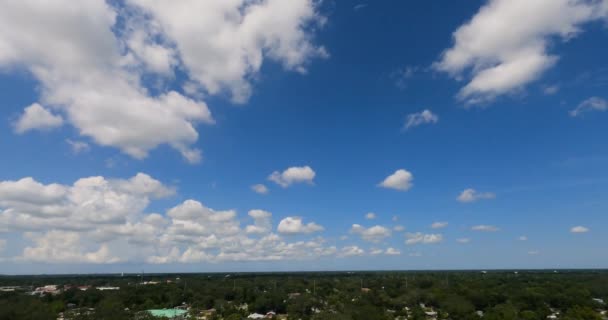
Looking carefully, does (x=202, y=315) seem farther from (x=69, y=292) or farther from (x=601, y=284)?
(x=601, y=284)

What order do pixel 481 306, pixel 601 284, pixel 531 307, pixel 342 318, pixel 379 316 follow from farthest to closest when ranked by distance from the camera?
pixel 601 284
pixel 481 306
pixel 531 307
pixel 379 316
pixel 342 318

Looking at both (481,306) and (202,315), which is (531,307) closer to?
(481,306)

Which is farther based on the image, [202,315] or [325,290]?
[325,290]

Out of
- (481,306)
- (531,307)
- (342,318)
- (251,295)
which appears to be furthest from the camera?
(251,295)

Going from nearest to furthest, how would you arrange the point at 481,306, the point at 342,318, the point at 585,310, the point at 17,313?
1. the point at 17,313
2. the point at 342,318
3. the point at 585,310
4. the point at 481,306

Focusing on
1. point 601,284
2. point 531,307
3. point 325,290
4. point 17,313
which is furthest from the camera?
point 325,290

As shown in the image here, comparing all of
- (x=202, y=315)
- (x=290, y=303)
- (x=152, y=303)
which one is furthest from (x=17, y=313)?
(x=290, y=303)

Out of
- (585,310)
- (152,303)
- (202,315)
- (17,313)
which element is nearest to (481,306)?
(585,310)

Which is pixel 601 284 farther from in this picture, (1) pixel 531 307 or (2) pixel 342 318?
(2) pixel 342 318

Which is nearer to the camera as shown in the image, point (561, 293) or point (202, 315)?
point (202, 315)
